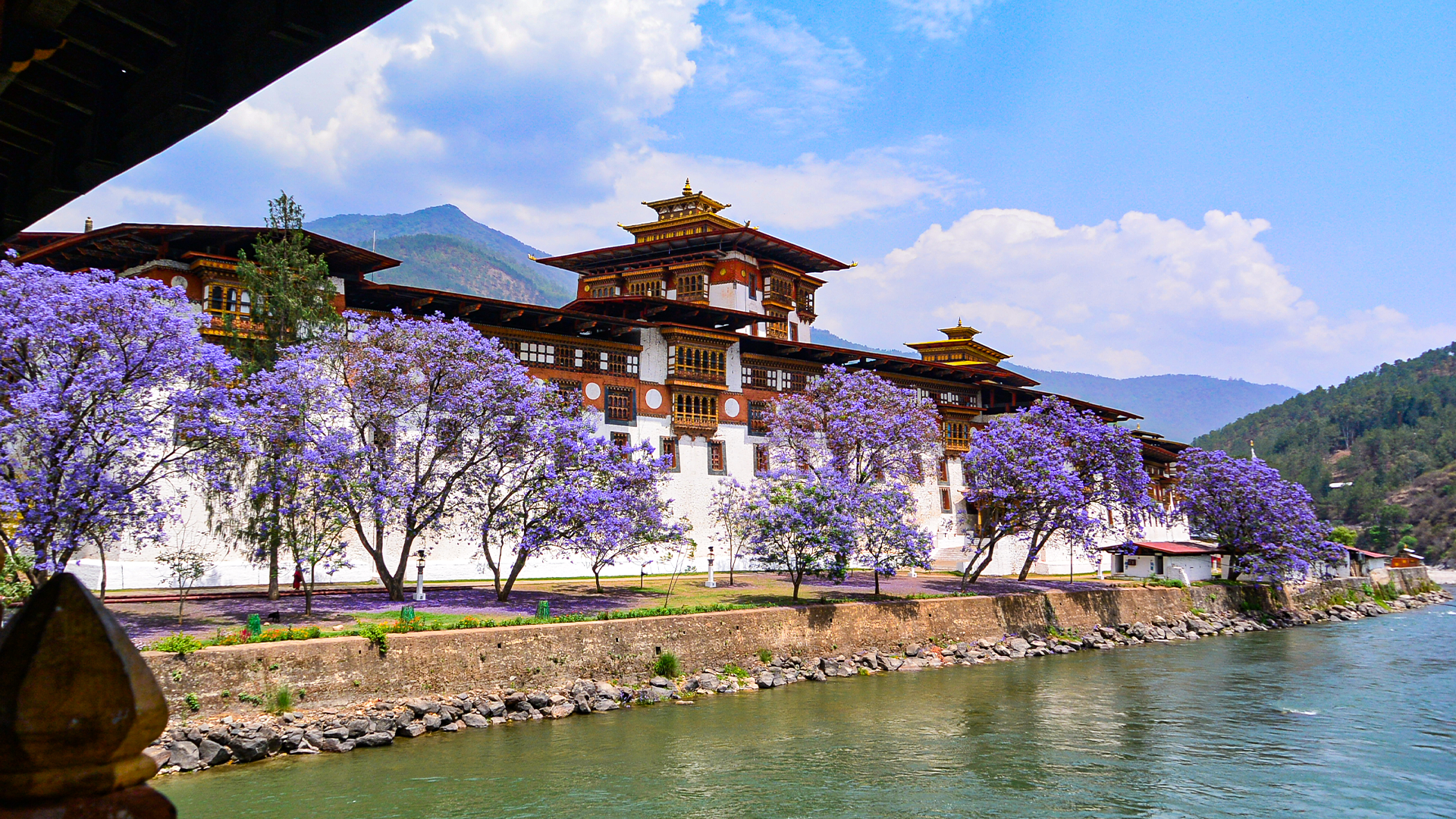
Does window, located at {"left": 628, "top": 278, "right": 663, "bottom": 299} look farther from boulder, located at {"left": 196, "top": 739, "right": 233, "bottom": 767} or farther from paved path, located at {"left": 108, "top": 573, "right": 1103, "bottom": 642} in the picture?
boulder, located at {"left": 196, "top": 739, "right": 233, "bottom": 767}

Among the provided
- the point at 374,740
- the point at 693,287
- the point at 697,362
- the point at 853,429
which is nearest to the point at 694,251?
the point at 693,287

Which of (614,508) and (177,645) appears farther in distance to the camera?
(614,508)

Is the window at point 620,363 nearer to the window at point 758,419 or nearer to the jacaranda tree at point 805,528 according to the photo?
the window at point 758,419

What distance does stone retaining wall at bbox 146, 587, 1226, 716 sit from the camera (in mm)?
21547

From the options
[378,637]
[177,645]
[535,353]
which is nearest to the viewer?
[177,645]

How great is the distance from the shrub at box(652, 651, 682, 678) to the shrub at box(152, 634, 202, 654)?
1277 centimetres

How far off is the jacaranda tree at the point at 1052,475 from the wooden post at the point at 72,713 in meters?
45.0

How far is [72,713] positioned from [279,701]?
74.8 ft

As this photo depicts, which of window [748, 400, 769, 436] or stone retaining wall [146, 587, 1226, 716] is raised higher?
window [748, 400, 769, 436]

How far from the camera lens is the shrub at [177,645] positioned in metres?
20.8

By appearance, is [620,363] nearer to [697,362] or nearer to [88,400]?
[697,362]

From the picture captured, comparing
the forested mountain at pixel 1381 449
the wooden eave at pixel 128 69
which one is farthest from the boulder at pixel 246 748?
the forested mountain at pixel 1381 449

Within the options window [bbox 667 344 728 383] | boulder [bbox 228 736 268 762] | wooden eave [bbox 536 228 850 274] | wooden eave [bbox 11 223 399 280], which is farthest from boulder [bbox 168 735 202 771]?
wooden eave [bbox 536 228 850 274]

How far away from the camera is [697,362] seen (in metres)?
48.8
